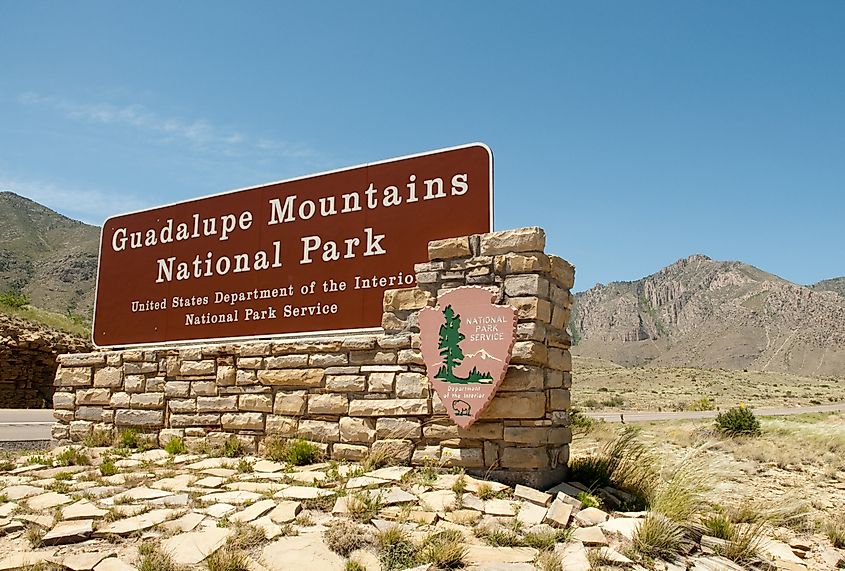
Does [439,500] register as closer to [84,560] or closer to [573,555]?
[573,555]

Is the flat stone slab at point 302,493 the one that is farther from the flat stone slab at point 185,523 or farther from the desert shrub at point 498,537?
the desert shrub at point 498,537

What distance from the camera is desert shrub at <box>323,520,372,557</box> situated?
501 cm

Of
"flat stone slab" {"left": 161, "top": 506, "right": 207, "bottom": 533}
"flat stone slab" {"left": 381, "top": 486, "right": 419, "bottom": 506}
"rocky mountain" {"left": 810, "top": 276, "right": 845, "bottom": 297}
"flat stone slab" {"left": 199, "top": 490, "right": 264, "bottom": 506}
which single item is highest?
"rocky mountain" {"left": 810, "top": 276, "right": 845, "bottom": 297}

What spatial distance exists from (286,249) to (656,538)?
6.13 m

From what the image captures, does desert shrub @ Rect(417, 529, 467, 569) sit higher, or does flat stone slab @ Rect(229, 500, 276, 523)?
flat stone slab @ Rect(229, 500, 276, 523)

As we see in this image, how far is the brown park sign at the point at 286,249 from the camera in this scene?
27.0ft

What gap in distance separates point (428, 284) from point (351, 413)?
1.74 meters

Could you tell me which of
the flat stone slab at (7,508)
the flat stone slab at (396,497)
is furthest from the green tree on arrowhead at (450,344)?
the flat stone slab at (7,508)

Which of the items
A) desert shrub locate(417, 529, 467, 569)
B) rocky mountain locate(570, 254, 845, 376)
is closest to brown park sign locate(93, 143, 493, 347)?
desert shrub locate(417, 529, 467, 569)

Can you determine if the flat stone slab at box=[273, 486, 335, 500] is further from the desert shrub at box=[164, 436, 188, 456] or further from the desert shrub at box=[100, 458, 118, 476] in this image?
the desert shrub at box=[164, 436, 188, 456]

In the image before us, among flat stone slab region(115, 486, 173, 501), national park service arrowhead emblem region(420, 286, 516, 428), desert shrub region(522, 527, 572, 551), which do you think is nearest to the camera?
desert shrub region(522, 527, 572, 551)

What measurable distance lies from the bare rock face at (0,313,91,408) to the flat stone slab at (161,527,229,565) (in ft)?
58.0

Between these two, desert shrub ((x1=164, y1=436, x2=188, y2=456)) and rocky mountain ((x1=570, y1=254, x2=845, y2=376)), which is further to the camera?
rocky mountain ((x1=570, y1=254, x2=845, y2=376))

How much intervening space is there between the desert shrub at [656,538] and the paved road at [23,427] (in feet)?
33.0
